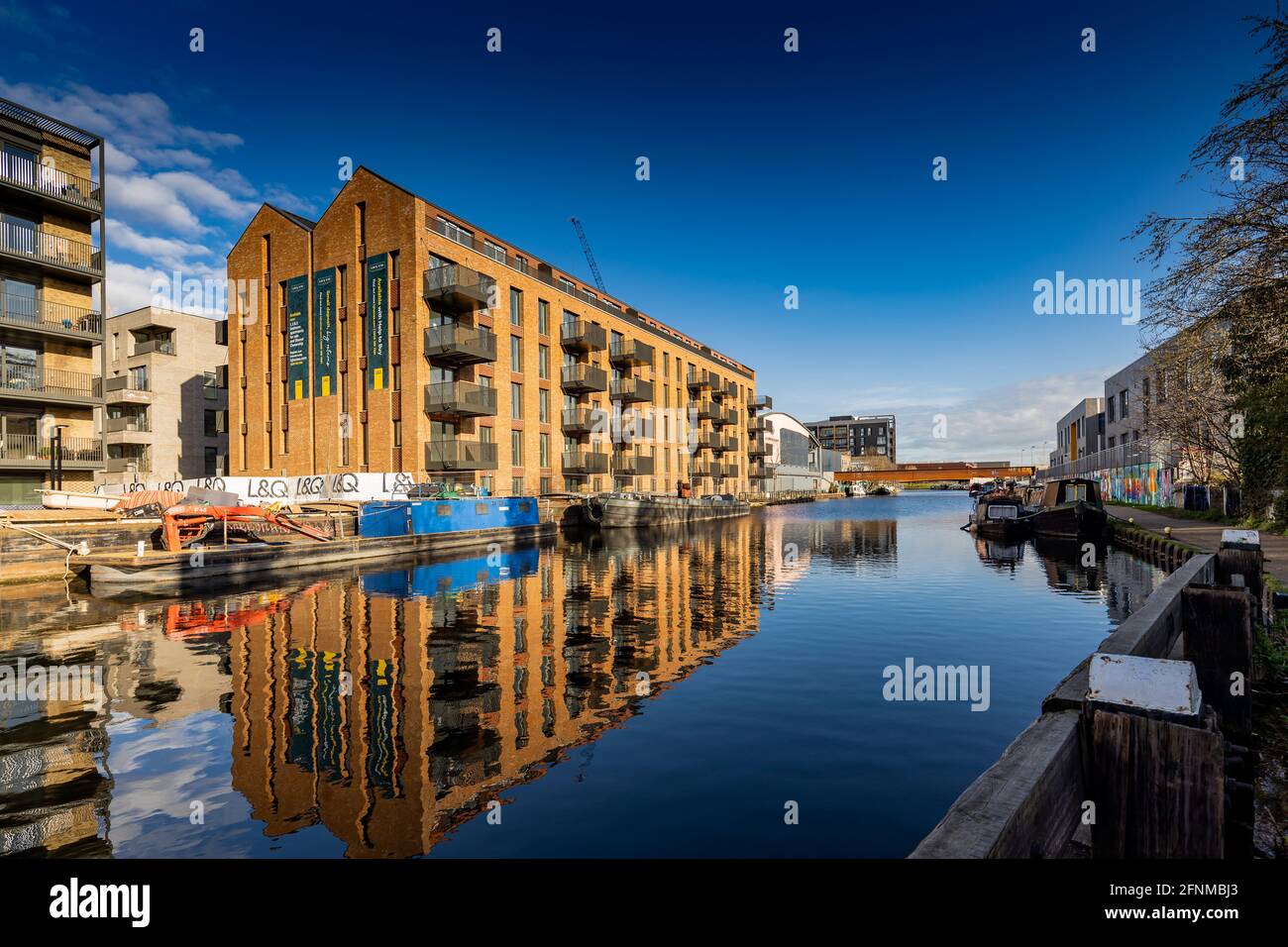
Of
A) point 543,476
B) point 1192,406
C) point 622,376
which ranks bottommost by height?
point 543,476

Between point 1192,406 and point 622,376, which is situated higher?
point 622,376

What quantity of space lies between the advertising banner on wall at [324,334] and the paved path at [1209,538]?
38535 millimetres

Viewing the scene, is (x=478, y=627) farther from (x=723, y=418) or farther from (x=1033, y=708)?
(x=723, y=418)

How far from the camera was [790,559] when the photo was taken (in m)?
25.2

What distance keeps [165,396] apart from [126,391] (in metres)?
2.95

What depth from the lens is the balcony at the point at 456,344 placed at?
34.0m

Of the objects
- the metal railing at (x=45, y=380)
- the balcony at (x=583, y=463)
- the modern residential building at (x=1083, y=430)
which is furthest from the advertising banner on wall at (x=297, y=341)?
the modern residential building at (x=1083, y=430)

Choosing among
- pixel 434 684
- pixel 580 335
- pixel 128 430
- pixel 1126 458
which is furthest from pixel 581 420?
pixel 1126 458

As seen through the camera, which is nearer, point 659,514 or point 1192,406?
point 1192,406

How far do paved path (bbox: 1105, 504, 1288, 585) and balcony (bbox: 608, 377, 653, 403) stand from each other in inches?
1311

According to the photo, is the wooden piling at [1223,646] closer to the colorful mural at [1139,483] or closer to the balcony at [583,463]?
the balcony at [583,463]

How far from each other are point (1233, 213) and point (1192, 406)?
2902 cm

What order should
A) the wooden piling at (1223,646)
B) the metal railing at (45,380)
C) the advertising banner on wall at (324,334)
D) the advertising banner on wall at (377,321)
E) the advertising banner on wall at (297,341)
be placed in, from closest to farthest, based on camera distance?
the wooden piling at (1223,646)
the metal railing at (45,380)
the advertising banner on wall at (377,321)
the advertising banner on wall at (324,334)
the advertising banner on wall at (297,341)
